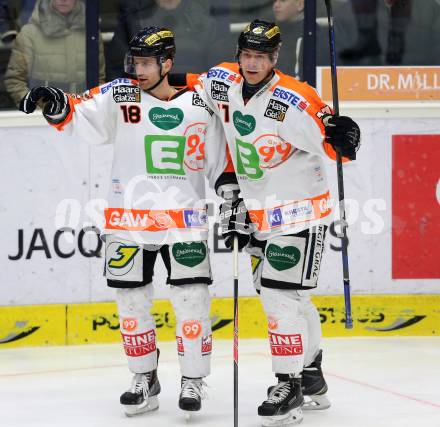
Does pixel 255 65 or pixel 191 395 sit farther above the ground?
pixel 255 65

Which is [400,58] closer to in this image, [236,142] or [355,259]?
[355,259]

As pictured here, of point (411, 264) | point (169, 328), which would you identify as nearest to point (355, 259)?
Answer: point (411, 264)

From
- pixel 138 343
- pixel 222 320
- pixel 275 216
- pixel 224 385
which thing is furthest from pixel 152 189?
Answer: pixel 222 320

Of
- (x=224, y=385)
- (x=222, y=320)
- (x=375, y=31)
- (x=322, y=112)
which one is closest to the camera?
(x=322, y=112)

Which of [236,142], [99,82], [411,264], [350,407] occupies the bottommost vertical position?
[350,407]

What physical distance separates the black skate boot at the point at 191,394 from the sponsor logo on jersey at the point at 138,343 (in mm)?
202

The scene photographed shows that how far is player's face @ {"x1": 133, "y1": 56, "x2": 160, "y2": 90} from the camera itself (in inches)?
192

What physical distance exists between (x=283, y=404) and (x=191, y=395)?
0.36 m

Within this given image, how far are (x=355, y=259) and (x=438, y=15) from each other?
4.61ft

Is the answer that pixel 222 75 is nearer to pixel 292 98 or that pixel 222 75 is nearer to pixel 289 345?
pixel 292 98

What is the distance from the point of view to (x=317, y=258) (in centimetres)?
486

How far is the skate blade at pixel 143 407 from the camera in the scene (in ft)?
16.2

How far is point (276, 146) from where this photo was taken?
477 centimetres

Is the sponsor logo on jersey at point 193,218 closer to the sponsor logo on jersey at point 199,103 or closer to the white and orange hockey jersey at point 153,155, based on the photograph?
the white and orange hockey jersey at point 153,155
